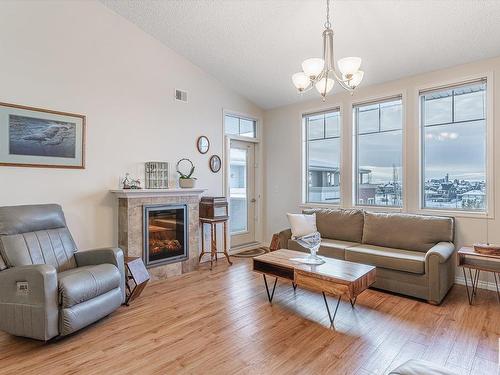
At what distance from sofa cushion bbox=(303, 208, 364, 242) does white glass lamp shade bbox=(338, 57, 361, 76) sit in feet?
7.75

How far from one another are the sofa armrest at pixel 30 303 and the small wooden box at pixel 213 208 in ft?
7.94

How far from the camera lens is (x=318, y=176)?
5219mm

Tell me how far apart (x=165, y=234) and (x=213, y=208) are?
31.7 inches

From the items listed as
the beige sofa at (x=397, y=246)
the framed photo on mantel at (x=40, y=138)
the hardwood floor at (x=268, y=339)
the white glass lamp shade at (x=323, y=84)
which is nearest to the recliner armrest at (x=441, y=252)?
the beige sofa at (x=397, y=246)

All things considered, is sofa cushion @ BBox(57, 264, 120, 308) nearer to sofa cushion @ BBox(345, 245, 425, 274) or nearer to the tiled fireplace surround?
the tiled fireplace surround

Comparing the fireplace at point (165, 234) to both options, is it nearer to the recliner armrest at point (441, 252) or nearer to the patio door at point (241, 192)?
the patio door at point (241, 192)

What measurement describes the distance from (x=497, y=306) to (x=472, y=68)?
9.06 ft

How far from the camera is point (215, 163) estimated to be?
500 centimetres

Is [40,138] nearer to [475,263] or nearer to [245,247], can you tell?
[245,247]

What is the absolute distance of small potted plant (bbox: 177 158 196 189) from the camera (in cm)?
436

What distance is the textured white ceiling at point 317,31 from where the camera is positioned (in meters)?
3.04

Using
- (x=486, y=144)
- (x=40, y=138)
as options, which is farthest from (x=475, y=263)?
(x=40, y=138)

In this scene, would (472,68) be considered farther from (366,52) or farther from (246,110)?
(246,110)

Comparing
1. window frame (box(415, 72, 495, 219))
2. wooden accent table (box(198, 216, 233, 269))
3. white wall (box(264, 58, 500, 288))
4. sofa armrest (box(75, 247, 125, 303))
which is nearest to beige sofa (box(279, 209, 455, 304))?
window frame (box(415, 72, 495, 219))
